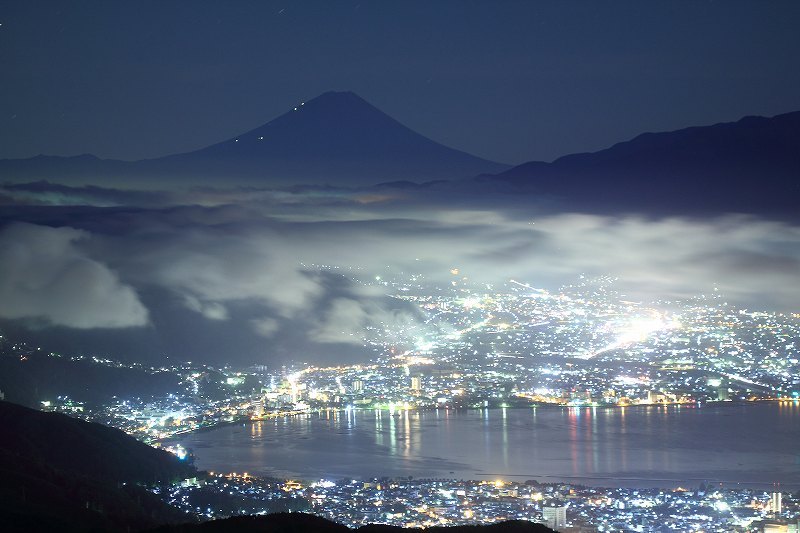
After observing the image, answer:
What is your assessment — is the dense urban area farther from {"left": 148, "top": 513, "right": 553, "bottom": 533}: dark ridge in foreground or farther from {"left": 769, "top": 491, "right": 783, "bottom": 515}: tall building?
{"left": 148, "top": 513, "right": 553, "bottom": 533}: dark ridge in foreground

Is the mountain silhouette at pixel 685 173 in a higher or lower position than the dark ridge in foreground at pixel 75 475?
higher

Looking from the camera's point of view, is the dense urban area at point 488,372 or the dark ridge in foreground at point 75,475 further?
the dense urban area at point 488,372

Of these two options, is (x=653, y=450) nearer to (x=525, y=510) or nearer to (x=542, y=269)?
(x=525, y=510)

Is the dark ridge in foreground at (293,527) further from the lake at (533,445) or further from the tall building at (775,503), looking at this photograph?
the lake at (533,445)

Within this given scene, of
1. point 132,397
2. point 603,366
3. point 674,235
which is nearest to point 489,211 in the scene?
point 674,235

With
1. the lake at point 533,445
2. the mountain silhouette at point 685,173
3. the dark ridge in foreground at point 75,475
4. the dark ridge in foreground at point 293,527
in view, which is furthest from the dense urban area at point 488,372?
the dark ridge in foreground at point 293,527

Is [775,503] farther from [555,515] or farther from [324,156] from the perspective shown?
[324,156]
